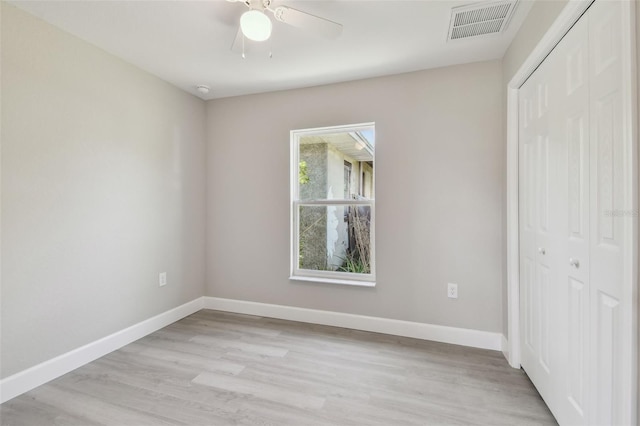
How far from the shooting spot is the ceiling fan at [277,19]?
55.8 inches

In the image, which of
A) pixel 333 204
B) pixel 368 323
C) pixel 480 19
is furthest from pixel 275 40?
pixel 368 323

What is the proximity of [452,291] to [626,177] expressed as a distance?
5.75ft

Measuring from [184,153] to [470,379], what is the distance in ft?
11.0

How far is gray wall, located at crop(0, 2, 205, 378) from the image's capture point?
6.04 ft

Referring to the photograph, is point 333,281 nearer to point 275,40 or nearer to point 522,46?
point 275,40

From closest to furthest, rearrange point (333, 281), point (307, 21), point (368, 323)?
1. point (307, 21)
2. point (368, 323)
3. point (333, 281)

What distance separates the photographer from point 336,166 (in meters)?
3.06

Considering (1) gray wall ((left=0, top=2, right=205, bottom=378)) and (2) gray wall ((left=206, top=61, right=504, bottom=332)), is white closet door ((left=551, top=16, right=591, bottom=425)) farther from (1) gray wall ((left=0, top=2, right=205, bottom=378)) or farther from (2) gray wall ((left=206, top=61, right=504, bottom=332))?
(1) gray wall ((left=0, top=2, right=205, bottom=378))

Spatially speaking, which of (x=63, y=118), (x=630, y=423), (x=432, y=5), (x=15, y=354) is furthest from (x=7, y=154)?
(x=630, y=423)

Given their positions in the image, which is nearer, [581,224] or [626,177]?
[626,177]

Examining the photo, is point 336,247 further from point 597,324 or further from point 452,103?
point 597,324

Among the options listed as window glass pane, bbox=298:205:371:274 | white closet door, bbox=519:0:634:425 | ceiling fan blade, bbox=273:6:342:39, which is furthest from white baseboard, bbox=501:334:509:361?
ceiling fan blade, bbox=273:6:342:39

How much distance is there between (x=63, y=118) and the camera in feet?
6.86

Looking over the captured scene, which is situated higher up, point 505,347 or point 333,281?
point 333,281
